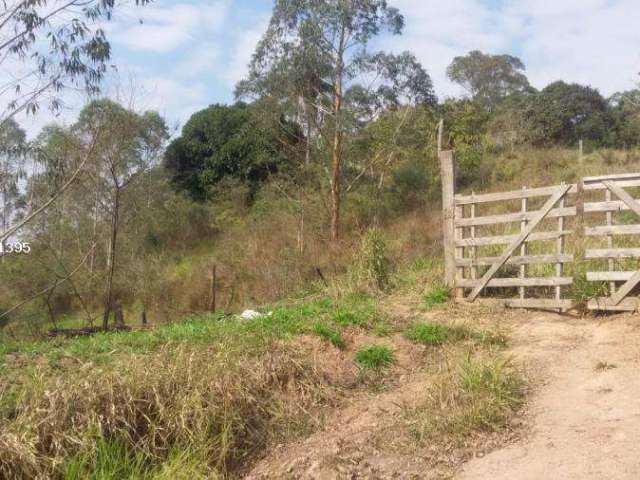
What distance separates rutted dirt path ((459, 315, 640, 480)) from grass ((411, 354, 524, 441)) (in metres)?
0.27

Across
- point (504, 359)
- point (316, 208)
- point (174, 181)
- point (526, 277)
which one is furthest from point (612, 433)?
point (174, 181)

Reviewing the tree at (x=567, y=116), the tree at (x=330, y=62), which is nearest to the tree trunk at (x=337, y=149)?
the tree at (x=330, y=62)

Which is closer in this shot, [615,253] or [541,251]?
[615,253]

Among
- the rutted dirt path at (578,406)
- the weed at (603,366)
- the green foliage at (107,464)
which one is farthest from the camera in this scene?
the weed at (603,366)

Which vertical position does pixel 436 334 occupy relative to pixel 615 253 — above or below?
below

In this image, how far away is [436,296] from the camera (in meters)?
11.0

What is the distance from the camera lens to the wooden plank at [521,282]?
32.4 ft

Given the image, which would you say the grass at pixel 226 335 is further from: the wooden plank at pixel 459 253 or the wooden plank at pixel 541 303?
the wooden plank at pixel 541 303

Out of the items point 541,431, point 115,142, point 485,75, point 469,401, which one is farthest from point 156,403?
Answer: point 485,75

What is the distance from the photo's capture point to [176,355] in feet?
25.9

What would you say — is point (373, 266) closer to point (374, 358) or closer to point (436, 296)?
point (436, 296)

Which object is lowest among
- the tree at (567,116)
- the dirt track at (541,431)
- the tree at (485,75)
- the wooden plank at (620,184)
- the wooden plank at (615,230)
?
the dirt track at (541,431)

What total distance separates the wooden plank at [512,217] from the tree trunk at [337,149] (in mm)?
9535

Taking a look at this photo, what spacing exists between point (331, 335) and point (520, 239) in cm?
334
